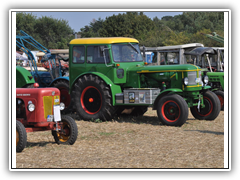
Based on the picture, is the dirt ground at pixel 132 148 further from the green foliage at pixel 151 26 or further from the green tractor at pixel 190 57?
the green foliage at pixel 151 26

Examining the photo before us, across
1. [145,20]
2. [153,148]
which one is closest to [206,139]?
[153,148]

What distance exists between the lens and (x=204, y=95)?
33.6 ft

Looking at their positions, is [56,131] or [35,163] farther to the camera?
[56,131]

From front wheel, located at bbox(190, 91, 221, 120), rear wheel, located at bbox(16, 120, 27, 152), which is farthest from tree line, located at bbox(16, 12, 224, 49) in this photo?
rear wheel, located at bbox(16, 120, 27, 152)

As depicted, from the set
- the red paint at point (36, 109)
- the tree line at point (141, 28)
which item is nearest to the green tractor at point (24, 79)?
the red paint at point (36, 109)

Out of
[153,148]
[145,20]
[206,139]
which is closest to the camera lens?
[153,148]

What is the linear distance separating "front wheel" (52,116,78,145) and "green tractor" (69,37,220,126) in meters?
2.95

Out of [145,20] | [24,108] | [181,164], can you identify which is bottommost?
[181,164]

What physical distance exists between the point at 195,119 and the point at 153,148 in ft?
12.7

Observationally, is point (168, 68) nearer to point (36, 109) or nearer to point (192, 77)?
point (192, 77)

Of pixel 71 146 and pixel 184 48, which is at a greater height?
pixel 184 48

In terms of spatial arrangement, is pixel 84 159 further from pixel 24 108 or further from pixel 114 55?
pixel 114 55

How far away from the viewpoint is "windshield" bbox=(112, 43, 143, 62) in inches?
401

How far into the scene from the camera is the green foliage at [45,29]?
51562 mm
